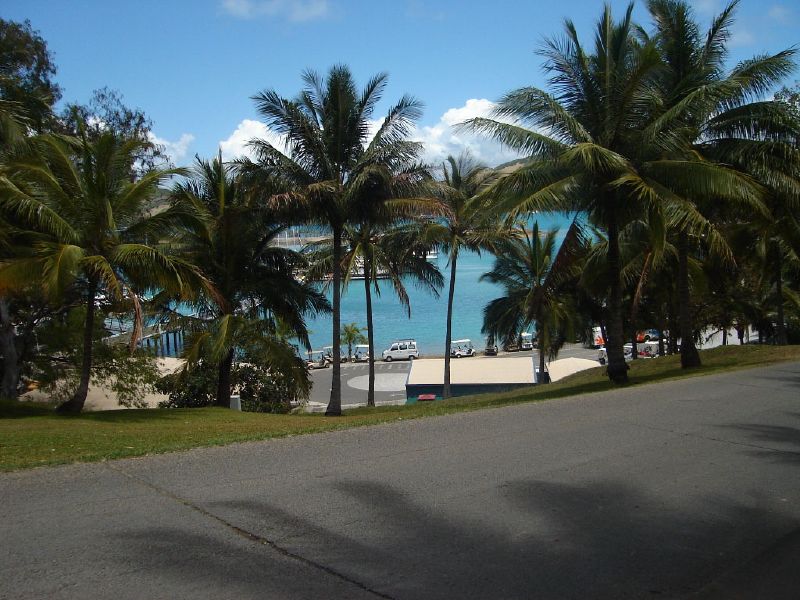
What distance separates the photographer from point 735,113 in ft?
53.1

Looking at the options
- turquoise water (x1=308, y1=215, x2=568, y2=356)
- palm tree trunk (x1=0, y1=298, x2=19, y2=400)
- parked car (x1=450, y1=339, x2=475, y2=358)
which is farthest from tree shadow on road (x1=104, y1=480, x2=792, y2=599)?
turquoise water (x1=308, y1=215, x2=568, y2=356)

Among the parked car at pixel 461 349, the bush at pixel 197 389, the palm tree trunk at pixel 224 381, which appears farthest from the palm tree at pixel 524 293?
the parked car at pixel 461 349

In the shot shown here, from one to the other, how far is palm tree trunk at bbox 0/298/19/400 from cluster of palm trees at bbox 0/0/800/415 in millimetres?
1582

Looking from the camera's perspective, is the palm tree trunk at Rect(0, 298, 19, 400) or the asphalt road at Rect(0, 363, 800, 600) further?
the palm tree trunk at Rect(0, 298, 19, 400)

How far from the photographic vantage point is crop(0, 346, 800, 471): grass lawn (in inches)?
319

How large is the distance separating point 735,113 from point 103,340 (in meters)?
19.1

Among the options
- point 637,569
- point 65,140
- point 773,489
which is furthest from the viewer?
point 65,140

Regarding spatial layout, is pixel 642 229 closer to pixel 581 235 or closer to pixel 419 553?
pixel 581 235

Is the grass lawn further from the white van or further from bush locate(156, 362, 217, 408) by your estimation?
the white van

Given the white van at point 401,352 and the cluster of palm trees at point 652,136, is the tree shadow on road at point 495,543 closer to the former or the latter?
the cluster of palm trees at point 652,136

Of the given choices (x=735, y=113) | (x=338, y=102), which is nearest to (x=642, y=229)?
(x=735, y=113)

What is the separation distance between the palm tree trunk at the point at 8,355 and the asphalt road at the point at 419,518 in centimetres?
1282

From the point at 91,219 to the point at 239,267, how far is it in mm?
5756

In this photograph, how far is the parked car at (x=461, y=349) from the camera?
60844 millimetres
